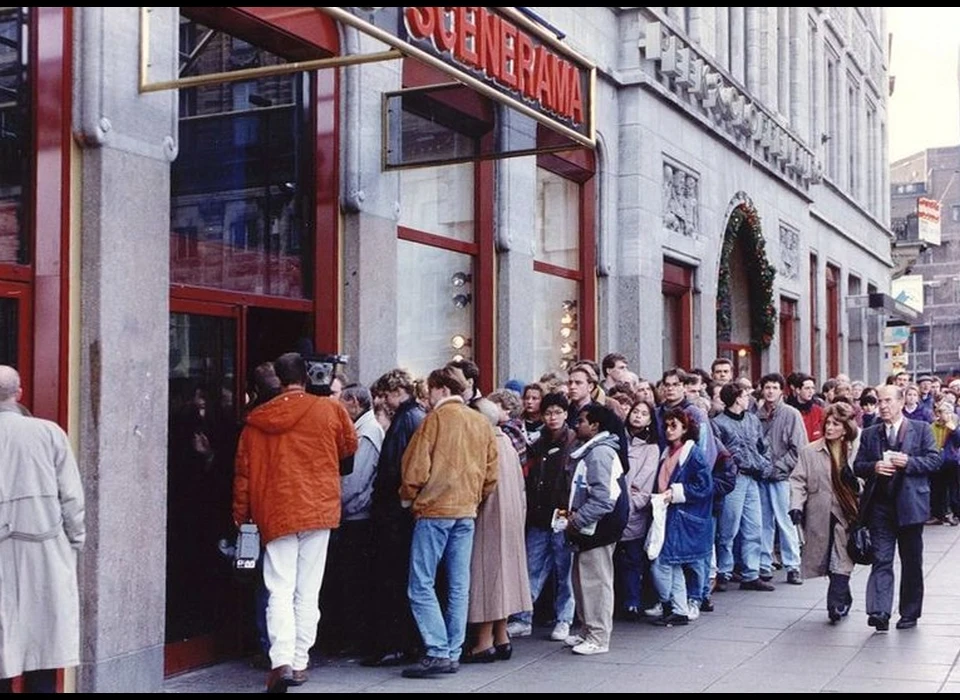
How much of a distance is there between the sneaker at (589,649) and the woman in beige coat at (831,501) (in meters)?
2.08

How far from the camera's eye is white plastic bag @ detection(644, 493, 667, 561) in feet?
31.7

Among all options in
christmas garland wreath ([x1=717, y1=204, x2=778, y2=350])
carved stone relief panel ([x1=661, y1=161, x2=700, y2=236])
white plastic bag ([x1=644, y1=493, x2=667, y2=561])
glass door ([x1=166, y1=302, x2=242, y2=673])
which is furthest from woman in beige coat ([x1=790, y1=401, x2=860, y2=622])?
christmas garland wreath ([x1=717, y1=204, x2=778, y2=350])

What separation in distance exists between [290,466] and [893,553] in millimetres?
4701

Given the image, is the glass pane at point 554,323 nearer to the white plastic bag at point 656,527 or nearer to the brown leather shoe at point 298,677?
the white plastic bag at point 656,527

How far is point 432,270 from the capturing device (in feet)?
38.9

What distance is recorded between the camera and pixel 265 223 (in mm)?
9555

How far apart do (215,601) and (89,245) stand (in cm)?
269

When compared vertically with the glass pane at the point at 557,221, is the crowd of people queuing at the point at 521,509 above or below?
below

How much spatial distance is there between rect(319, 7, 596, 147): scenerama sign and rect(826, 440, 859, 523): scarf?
3.09 meters

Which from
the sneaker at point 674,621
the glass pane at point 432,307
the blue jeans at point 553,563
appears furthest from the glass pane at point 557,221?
the sneaker at point 674,621

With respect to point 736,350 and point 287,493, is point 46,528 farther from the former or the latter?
point 736,350

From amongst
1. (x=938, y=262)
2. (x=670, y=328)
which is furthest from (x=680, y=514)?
(x=938, y=262)

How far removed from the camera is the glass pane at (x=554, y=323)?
14.1 metres

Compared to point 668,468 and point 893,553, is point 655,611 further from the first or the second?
point 893,553
